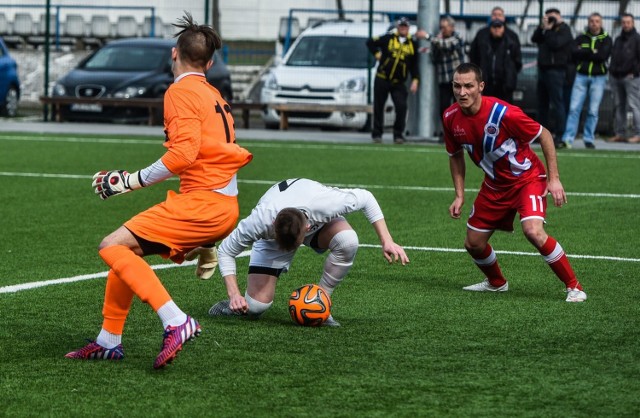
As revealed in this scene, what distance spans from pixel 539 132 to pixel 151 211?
9.87 feet

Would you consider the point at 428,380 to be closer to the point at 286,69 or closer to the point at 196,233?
the point at 196,233

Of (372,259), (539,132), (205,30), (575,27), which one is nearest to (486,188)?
(539,132)

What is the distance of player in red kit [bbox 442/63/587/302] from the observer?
27.2 feet

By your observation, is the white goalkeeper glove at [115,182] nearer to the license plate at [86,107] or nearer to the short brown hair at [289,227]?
the short brown hair at [289,227]

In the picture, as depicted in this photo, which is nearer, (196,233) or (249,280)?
(196,233)

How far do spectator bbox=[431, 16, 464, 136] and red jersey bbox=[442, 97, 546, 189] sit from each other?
12.6m

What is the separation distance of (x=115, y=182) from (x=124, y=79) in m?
20.1

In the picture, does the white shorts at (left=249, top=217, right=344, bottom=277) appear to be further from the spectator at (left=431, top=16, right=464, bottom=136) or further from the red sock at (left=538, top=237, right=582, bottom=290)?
the spectator at (left=431, top=16, right=464, bottom=136)

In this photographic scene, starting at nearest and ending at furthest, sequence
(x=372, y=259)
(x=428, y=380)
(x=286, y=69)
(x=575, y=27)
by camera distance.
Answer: (x=428, y=380) → (x=372, y=259) → (x=286, y=69) → (x=575, y=27)

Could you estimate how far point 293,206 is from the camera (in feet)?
23.1

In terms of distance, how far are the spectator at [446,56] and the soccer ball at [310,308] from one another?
1407 centimetres

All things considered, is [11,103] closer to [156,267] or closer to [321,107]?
[321,107]

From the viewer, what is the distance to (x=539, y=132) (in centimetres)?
831

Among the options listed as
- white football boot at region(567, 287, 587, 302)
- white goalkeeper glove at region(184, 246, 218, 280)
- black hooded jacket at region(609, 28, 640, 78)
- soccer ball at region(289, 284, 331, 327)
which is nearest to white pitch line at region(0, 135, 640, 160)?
black hooded jacket at region(609, 28, 640, 78)
